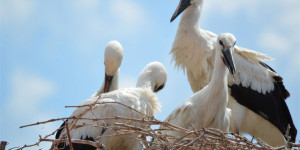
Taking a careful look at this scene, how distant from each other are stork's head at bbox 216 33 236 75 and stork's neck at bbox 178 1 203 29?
4.31ft

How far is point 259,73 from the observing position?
646cm

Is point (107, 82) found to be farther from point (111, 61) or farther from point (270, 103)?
point (270, 103)

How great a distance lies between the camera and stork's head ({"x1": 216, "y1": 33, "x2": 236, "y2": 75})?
4762mm

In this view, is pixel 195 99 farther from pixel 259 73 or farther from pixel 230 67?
pixel 259 73

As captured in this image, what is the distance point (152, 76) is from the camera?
5867 millimetres

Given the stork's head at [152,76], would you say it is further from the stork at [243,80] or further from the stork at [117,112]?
the stork at [243,80]

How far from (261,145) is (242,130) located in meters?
2.59

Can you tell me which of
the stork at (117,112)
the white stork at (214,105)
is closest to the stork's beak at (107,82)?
the stork at (117,112)

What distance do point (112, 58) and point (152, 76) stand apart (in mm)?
452

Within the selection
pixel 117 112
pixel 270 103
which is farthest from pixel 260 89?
pixel 117 112

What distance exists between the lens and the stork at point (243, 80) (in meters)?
6.23

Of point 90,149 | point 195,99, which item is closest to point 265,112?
point 195,99

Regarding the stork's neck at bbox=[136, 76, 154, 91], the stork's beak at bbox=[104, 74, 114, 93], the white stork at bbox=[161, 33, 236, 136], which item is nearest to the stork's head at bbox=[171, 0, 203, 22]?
the stork's neck at bbox=[136, 76, 154, 91]

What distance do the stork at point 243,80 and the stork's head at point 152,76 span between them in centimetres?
45
